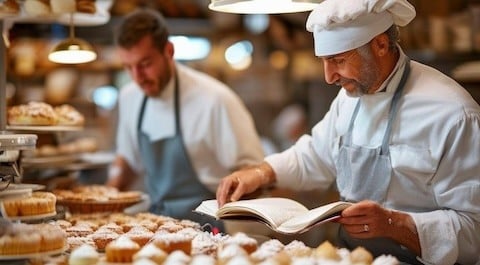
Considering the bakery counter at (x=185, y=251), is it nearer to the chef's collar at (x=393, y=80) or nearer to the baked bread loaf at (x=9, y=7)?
the chef's collar at (x=393, y=80)

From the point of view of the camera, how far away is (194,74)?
4715mm

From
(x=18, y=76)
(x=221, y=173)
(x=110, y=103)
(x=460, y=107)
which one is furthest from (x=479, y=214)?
(x=110, y=103)

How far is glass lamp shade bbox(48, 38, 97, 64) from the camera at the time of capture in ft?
11.9

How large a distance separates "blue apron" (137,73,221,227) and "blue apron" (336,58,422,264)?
1295mm

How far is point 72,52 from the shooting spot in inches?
143

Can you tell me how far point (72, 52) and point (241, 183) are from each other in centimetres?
100

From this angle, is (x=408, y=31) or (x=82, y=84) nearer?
(x=408, y=31)

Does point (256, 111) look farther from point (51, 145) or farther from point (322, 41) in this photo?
point (322, 41)

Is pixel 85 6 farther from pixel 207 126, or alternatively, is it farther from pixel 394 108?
pixel 394 108

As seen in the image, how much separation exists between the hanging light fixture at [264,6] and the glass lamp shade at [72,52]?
2.72 ft

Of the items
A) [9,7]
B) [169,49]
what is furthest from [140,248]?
[169,49]

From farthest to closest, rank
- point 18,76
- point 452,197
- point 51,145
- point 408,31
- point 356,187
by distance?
1. point 18,76
2. point 408,31
3. point 51,145
4. point 356,187
5. point 452,197

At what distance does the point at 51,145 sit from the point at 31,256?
6.68 feet

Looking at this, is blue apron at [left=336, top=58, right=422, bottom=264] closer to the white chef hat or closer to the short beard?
the short beard
